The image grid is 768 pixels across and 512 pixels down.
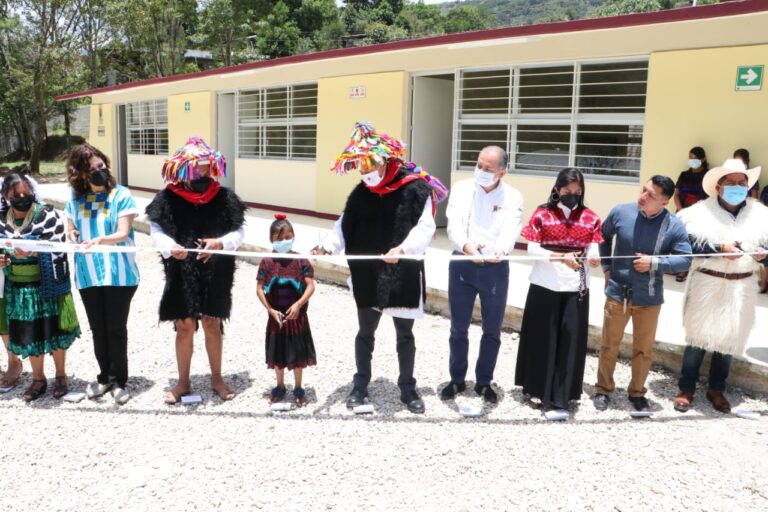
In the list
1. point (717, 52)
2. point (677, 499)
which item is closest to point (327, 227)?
point (717, 52)

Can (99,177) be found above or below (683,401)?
above

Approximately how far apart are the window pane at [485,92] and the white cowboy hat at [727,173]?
5385 millimetres

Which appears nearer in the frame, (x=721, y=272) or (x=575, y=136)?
(x=721, y=272)

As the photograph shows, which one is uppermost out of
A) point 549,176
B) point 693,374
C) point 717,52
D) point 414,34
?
point 414,34

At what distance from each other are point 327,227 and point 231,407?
7.42 meters

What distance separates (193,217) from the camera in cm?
422

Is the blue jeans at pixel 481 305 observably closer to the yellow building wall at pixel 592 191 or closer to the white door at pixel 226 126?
the yellow building wall at pixel 592 191

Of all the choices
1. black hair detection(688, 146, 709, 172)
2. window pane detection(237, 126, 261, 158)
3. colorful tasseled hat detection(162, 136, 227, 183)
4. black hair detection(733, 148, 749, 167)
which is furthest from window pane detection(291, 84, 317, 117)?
colorful tasseled hat detection(162, 136, 227, 183)

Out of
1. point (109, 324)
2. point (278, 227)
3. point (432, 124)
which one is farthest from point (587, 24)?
point (109, 324)

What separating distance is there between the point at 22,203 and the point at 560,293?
352cm

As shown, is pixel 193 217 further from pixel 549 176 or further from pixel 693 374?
pixel 549 176

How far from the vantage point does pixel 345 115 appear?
1186cm

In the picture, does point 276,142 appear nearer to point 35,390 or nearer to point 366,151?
point 35,390

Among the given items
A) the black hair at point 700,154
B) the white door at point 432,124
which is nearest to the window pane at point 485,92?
the white door at point 432,124
